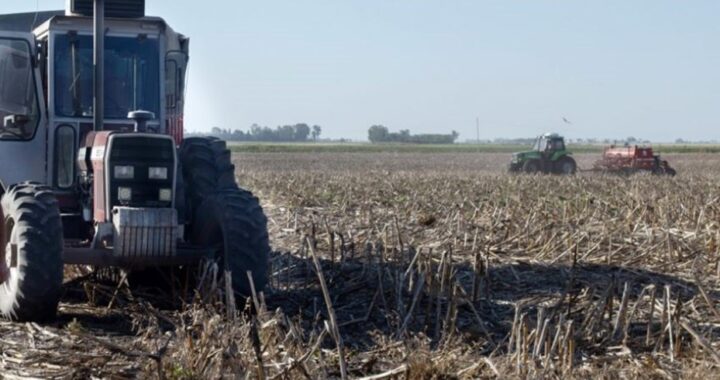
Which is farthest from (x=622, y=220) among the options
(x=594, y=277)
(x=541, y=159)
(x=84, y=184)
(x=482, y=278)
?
(x=541, y=159)

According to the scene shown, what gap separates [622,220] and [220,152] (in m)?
7.28

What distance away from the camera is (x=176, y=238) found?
957 cm

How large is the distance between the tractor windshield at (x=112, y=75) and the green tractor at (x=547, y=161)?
1238 inches

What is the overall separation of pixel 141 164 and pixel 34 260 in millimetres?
1292

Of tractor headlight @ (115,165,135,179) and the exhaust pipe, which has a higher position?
the exhaust pipe

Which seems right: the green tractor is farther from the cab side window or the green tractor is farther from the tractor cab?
the cab side window

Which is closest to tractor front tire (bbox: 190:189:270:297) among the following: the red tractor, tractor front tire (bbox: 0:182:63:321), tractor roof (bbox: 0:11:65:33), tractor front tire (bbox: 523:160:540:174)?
tractor front tire (bbox: 0:182:63:321)

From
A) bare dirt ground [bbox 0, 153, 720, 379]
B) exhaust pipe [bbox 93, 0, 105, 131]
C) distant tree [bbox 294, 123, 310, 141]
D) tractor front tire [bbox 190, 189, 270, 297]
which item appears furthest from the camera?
distant tree [bbox 294, 123, 310, 141]

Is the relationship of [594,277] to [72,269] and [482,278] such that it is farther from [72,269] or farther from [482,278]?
[72,269]

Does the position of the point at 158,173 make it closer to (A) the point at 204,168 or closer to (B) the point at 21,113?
(A) the point at 204,168

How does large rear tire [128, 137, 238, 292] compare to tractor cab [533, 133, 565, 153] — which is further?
tractor cab [533, 133, 565, 153]

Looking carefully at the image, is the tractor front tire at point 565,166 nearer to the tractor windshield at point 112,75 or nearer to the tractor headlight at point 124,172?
the tractor windshield at point 112,75

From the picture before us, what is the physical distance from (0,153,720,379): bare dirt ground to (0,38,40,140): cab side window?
149 centimetres

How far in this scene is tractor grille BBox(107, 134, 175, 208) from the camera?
32.0 feet
